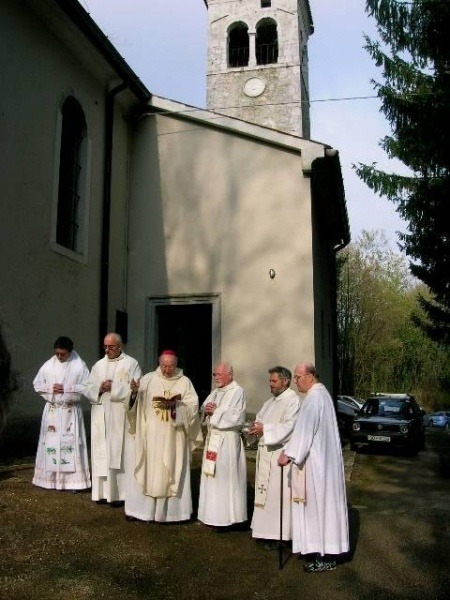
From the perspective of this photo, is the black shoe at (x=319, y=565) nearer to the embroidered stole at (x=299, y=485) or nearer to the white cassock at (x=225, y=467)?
the embroidered stole at (x=299, y=485)

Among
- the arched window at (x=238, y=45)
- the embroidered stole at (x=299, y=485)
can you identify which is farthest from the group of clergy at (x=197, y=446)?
the arched window at (x=238, y=45)

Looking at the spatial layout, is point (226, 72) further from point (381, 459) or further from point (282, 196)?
point (381, 459)

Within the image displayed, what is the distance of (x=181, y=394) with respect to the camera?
6848 mm

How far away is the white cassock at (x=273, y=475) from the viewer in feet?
19.2

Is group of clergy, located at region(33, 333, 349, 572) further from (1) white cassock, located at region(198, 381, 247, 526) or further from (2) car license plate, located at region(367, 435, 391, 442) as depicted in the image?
(2) car license plate, located at region(367, 435, 391, 442)

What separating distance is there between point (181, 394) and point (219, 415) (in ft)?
1.94

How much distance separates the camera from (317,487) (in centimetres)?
528

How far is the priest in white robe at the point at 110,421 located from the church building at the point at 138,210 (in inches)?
90.2

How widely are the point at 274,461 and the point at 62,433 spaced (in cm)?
305

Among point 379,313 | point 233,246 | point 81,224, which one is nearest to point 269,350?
point 233,246

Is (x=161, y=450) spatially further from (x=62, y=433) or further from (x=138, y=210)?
(x=138, y=210)

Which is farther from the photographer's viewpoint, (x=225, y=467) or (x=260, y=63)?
(x=260, y=63)

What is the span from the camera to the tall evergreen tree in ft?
43.6

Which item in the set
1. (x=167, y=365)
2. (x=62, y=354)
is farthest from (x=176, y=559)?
(x=62, y=354)
